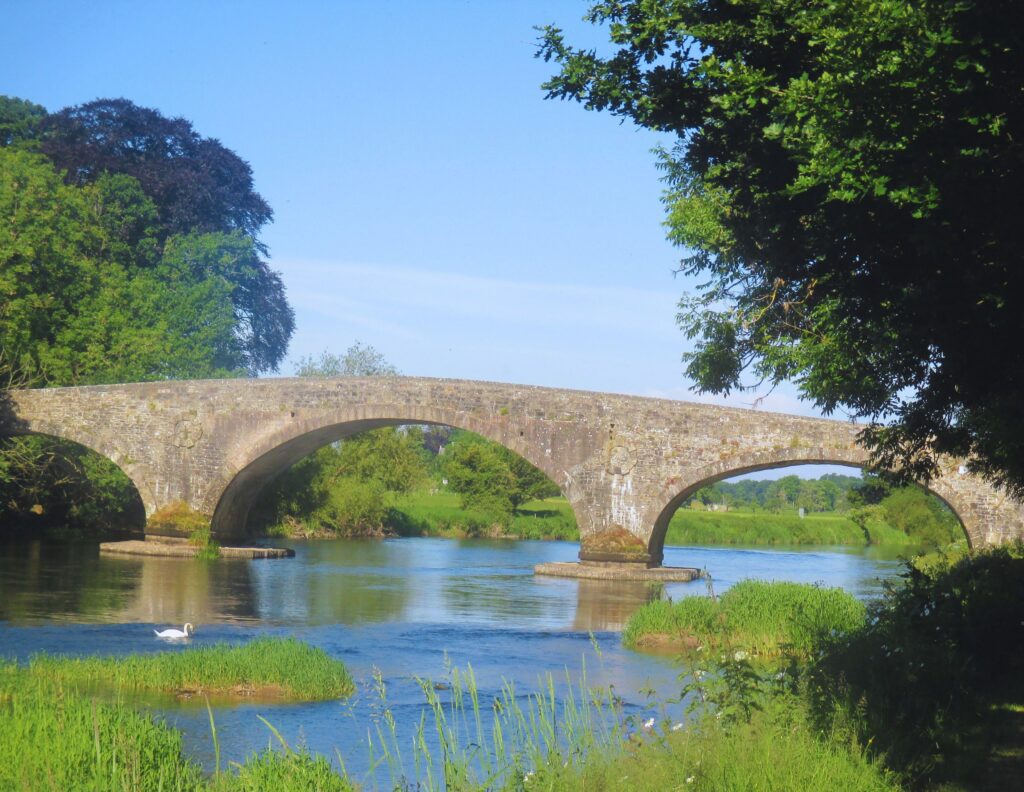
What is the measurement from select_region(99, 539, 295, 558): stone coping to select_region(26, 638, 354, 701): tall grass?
14.9 metres

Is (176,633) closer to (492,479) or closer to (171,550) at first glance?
(171,550)

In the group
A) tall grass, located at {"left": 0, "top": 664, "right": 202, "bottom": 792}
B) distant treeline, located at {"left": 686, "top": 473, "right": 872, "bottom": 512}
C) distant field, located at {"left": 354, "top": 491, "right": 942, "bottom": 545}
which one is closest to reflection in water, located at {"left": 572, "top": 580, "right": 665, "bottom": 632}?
tall grass, located at {"left": 0, "top": 664, "right": 202, "bottom": 792}

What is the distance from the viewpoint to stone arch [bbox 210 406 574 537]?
80.6 ft

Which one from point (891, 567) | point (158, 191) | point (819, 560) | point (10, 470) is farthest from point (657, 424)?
point (158, 191)

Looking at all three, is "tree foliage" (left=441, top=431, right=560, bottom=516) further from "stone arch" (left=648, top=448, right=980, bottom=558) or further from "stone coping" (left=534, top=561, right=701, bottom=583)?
"stone arch" (left=648, top=448, right=980, bottom=558)

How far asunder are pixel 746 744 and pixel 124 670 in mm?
6269

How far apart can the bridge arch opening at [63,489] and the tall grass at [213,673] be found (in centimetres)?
1654

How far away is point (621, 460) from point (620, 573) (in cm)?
224

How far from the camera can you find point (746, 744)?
5.98 metres

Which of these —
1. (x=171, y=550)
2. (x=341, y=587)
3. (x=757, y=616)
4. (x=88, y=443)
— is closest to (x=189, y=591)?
(x=341, y=587)

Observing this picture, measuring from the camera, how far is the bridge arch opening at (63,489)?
26953 millimetres

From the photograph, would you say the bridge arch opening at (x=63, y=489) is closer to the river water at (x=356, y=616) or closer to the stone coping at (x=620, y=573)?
the river water at (x=356, y=616)

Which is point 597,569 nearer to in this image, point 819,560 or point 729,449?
point 729,449

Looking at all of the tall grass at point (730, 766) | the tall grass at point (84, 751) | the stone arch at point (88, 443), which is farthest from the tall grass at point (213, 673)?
the stone arch at point (88, 443)
